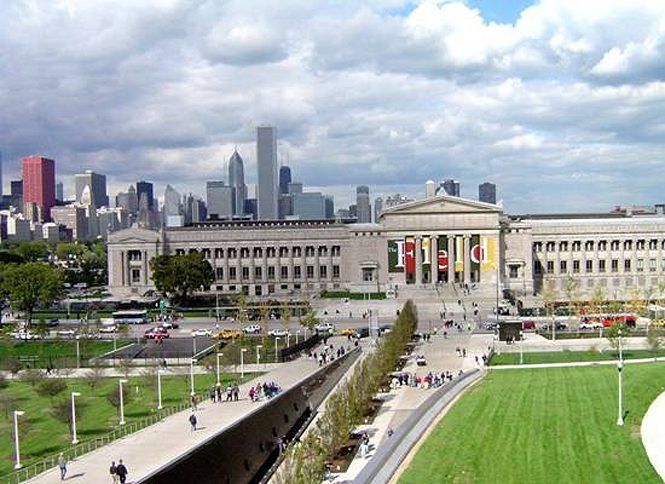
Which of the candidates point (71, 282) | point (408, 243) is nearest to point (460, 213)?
point (408, 243)

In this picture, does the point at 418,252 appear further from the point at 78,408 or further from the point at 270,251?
the point at 78,408

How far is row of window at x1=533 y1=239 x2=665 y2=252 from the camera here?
144m

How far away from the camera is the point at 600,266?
145 m

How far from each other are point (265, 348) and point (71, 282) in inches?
4167

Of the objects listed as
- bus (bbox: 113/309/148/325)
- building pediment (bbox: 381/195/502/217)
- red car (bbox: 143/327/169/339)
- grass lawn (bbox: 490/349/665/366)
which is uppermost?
building pediment (bbox: 381/195/502/217)

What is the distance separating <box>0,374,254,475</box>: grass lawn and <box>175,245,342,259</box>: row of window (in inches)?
2996

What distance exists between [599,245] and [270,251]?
53.6 m

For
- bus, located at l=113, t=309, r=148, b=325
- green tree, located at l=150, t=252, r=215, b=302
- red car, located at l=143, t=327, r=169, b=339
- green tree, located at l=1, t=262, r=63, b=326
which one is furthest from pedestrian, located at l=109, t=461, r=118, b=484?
green tree, located at l=150, t=252, r=215, b=302

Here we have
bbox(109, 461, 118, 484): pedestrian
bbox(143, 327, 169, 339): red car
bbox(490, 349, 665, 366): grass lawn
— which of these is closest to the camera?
bbox(109, 461, 118, 484): pedestrian

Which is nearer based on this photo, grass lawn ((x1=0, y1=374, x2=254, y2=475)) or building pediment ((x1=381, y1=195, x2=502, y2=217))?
grass lawn ((x1=0, y1=374, x2=254, y2=475))

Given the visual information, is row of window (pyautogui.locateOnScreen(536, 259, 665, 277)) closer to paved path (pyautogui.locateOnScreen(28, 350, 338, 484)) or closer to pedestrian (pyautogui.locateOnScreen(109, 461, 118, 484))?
paved path (pyautogui.locateOnScreen(28, 350, 338, 484))

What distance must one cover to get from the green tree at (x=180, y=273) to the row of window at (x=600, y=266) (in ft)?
180

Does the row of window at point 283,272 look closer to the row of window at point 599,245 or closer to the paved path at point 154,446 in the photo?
the row of window at point 599,245

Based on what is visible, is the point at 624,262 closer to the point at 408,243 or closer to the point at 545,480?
the point at 408,243
